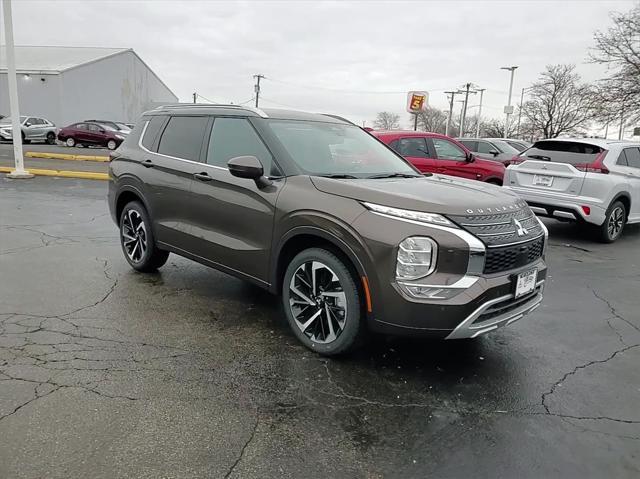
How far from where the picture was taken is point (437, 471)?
98.3 inches

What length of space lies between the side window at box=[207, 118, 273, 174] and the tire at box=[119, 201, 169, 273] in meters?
1.24

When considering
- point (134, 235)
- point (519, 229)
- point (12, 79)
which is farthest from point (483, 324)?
point (12, 79)

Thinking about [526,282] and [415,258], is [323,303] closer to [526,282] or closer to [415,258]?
[415,258]

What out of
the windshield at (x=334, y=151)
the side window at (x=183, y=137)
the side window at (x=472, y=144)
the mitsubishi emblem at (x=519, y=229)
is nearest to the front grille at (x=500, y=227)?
the mitsubishi emblem at (x=519, y=229)

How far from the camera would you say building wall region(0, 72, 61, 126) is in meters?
36.8

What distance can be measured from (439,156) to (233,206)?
274 inches

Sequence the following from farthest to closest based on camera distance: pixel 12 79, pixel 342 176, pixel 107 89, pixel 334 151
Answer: pixel 107 89
pixel 12 79
pixel 334 151
pixel 342 176

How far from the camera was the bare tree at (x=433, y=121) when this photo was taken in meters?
82.4

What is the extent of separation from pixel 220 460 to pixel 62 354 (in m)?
1.73

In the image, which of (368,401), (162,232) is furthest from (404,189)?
(162,232)

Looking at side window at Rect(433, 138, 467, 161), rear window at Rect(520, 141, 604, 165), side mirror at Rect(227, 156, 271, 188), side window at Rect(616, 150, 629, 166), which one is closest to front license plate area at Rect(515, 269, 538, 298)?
side mirror at Rect(227, 156, 271, 188)

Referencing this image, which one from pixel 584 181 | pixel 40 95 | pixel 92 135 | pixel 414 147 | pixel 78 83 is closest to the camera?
pixel 584 181

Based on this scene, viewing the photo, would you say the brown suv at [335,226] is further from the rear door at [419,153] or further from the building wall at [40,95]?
the building wall at [40,95]

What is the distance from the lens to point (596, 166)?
7953 millimetres
